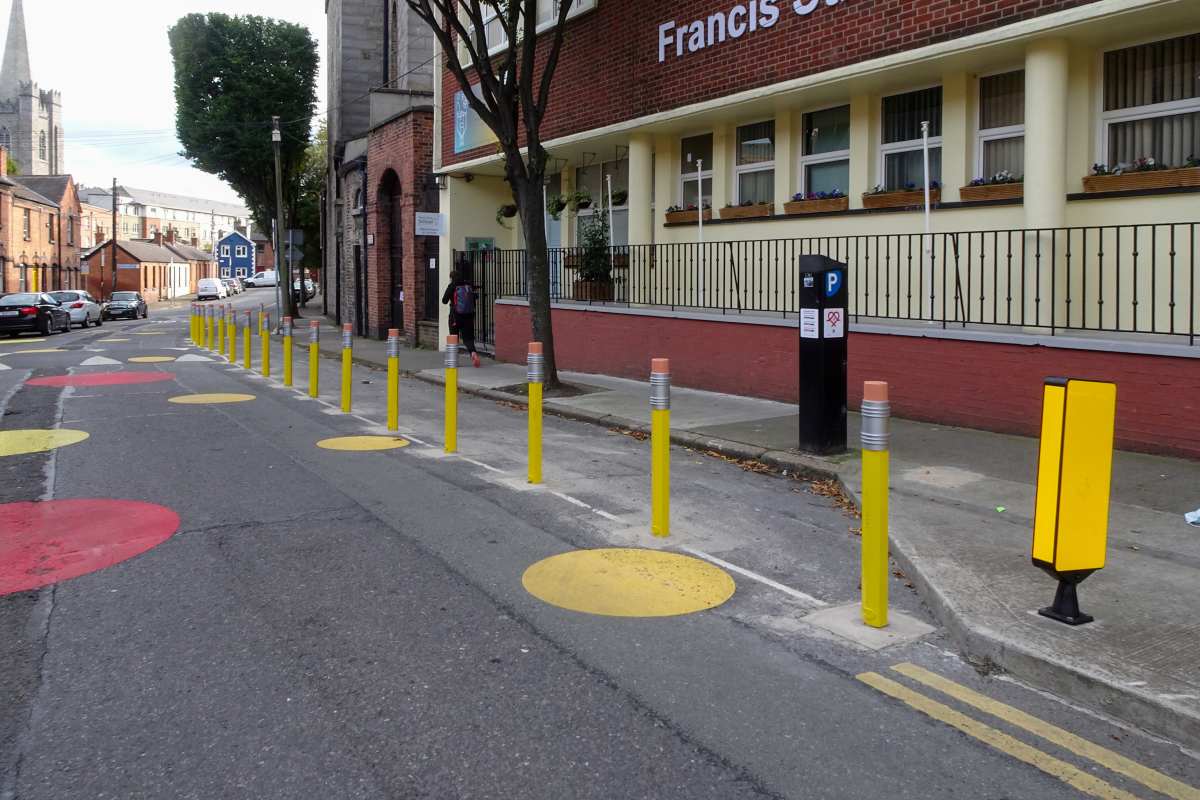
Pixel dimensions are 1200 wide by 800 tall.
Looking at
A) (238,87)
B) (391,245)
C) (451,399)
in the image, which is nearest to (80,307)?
(238,87)

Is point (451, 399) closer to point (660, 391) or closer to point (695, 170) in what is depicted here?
point (660, 391)

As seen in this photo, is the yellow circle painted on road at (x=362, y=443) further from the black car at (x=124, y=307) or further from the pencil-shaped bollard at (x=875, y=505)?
the black car at (x=124, y=307)

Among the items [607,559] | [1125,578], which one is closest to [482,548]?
[607,559]

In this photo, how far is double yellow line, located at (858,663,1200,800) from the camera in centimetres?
335

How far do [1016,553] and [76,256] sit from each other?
7233cm

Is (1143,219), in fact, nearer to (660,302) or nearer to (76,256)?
(660,302)

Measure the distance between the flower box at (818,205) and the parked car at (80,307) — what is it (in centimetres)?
3327

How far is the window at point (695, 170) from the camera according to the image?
A: 611 inches

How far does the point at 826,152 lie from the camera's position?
1343 cm

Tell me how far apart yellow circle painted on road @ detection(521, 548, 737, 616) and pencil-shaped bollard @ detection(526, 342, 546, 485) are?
82.4 inches

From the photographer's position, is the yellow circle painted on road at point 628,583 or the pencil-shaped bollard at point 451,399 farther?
the pencil-shaped bollard at point 451,399

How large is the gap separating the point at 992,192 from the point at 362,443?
7448mm

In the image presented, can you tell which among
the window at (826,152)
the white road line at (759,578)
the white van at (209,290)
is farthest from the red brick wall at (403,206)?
the white van at (209,290)

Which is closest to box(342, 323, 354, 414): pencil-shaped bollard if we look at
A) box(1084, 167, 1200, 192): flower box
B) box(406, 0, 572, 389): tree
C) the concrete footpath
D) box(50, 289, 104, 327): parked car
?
box(406, 0, 572, 389): tree
